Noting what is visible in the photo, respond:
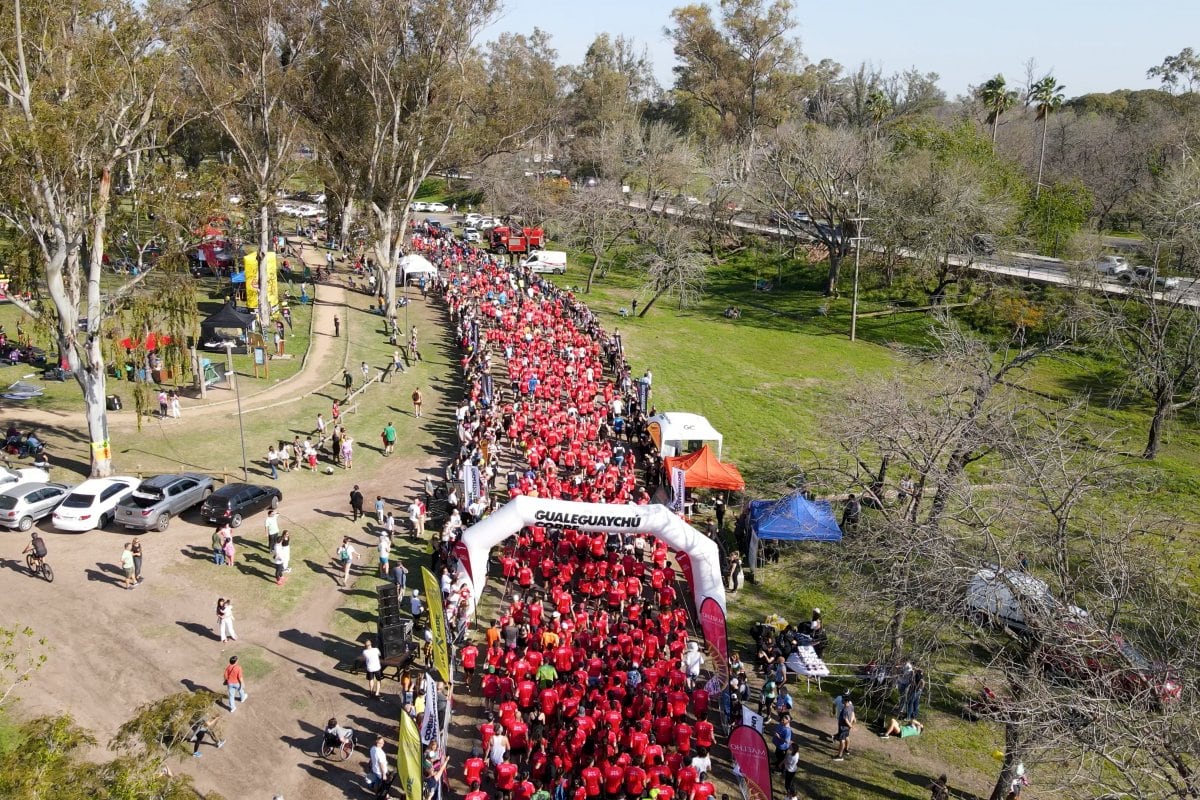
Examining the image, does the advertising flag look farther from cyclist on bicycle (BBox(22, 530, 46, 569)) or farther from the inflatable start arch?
cyclist on bicycle (BBox(22, 530, 46, 569))

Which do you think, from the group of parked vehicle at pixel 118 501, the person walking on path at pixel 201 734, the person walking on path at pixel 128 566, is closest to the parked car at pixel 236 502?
the group of parked vehicle at pixel 118 501

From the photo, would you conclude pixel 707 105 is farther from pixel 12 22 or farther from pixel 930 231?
pixel 12 22

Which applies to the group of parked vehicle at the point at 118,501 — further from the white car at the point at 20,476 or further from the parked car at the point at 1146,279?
the parked car at the point at 1146,279

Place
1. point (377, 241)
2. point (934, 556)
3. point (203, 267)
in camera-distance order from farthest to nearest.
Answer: point (203, 267)
point (377, 241)
point (934, 556)

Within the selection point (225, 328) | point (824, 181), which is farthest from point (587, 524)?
point (824, 181)

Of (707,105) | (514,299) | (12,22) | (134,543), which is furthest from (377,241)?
(707,105)

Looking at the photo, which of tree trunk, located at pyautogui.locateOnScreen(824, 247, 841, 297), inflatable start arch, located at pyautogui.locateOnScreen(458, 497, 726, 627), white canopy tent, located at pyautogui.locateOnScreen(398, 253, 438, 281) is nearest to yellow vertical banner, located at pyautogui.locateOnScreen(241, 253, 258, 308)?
white canopy tent, located at pyautogui.locateOnScreen(398, 253, 438, 281)
